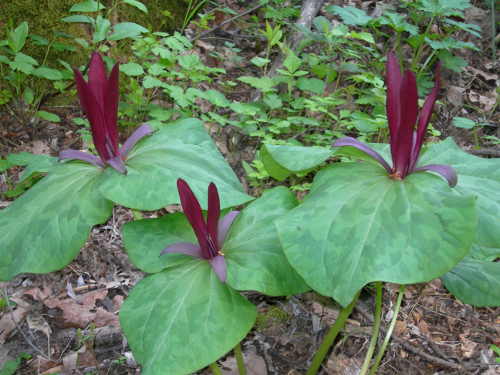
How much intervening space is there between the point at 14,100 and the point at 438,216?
9.52 feet

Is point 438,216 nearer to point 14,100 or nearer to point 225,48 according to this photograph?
point 14,100

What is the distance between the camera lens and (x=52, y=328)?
6.48 ft

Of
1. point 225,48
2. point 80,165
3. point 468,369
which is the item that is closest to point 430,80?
point 225,48

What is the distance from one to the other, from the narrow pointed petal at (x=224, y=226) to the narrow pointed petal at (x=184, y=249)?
69 millimetres

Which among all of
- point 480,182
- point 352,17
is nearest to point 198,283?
point 480,182

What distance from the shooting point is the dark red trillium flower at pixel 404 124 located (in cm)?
104

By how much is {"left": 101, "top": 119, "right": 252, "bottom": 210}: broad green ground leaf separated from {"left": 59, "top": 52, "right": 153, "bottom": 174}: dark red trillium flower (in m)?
0.05

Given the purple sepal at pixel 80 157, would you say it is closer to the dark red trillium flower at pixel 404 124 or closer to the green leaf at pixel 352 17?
the dark red trillium flower at pixel 404 124

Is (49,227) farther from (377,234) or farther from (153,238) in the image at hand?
(377,234)

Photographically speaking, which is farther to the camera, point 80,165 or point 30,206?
point 80,165

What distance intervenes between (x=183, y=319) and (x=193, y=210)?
0.84ft

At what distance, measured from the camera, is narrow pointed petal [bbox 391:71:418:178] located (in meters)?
1.02

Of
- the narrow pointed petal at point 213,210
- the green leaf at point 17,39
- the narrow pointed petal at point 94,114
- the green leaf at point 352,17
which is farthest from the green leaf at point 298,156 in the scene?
the green leaf at point 352,17

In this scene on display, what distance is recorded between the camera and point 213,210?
3.57 ft
